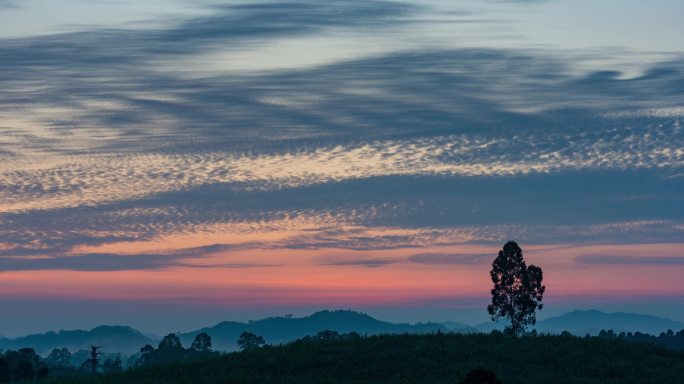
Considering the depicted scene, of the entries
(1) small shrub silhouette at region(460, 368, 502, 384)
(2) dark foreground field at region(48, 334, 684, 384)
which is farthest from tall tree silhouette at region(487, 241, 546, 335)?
(1) small shrub silhouette at region(460, 368, 502, 384)

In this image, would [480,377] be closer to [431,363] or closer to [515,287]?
[431,363]

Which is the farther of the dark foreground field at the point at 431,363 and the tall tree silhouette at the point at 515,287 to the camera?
the tall tree silhouette at the point at 515,287

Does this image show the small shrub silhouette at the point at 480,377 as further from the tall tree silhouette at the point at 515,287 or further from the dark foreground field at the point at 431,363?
the tall tree silhouette at the point at 515,287

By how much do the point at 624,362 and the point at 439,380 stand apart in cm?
1570

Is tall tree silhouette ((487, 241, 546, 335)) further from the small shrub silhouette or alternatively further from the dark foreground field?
the small shrub silhouette

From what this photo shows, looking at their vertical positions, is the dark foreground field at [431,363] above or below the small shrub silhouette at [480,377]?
above

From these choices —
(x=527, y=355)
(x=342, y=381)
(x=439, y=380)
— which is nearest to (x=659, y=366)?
(x=527, y=355)

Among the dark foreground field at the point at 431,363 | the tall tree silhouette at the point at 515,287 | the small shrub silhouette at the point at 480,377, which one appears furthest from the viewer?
the tall tree silhouette at the point at 515,287

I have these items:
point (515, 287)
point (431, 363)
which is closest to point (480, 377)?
point (431, 363)

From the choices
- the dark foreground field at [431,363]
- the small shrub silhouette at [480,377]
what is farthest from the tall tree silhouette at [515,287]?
the small shrub silhouette at [480,377]

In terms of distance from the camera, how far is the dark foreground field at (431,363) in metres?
68.9

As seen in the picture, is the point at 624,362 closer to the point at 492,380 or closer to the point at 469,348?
the point at 469,348

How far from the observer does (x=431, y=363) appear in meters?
71.5

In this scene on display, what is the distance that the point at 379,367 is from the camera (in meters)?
71.6
